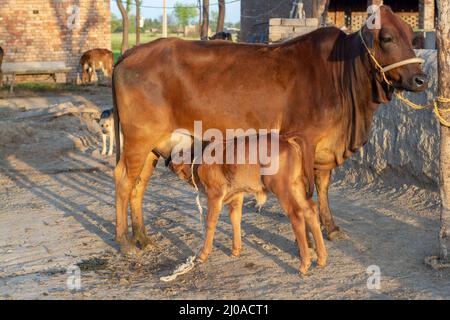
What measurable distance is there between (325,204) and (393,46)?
1945mm

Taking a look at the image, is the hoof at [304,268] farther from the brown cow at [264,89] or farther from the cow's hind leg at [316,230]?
the brown cow at [264,89]

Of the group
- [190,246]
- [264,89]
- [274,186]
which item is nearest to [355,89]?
[264,89]

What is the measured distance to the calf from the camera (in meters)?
6.77

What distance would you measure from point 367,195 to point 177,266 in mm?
3698

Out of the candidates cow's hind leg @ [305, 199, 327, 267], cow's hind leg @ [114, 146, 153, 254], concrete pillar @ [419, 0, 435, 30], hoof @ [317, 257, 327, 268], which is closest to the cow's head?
cow's hind leg @ [305, 199, 327, 267]

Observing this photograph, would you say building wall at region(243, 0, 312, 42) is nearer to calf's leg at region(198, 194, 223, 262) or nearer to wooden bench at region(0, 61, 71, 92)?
wooden bench at region(0, 61, 71, 92)

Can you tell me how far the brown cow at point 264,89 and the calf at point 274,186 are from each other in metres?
0.36

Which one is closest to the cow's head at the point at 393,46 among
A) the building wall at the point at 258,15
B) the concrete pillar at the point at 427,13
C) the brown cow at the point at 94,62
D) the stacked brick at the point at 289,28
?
the stacked brick at the point at 289,28

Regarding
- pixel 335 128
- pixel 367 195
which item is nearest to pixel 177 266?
pixel 335 128

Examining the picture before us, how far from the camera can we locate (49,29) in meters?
29.2

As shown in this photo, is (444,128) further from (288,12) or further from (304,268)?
(288,12)

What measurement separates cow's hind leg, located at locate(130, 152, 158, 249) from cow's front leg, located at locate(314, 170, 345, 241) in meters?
1.77

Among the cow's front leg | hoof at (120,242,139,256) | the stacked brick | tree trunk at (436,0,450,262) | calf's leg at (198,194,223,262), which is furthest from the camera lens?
the stacked brick

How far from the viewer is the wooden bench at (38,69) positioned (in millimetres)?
27341
